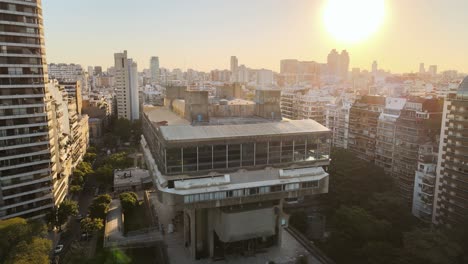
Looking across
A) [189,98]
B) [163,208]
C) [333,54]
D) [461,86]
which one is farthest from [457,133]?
[333,54]

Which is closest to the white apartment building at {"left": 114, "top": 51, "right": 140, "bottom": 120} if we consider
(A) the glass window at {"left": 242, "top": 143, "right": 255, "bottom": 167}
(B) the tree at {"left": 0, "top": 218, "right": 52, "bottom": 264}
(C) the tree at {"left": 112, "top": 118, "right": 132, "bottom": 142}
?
(C) the tree at {"left": 112, "top": 118, "right": 132, "bottom": 142}

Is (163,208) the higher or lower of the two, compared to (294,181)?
lower

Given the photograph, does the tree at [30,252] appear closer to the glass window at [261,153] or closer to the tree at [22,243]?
the tree at [22,243]

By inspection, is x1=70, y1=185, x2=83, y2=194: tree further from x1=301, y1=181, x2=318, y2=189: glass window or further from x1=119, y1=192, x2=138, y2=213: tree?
x1=301, y1=181, x2=318, y2=189: glass window

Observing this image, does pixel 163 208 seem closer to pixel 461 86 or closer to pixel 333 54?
pixel 461 86

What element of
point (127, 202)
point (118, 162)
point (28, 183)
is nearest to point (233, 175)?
point (127, 202)

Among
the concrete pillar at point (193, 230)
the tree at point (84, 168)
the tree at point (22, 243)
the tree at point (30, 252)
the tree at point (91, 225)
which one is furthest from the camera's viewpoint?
the tree at point (84, 168)

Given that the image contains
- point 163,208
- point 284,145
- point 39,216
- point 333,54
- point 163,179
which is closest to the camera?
point 163,179

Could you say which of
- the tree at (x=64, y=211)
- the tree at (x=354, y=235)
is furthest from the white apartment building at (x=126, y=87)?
the tree at (x=354, y=235)

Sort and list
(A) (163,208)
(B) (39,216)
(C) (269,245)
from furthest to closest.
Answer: (A) (163,208) < (B) (39,216) < (C) (269,245)
